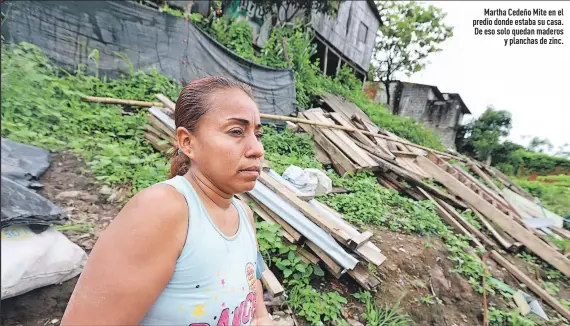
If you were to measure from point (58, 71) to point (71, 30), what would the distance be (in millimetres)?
683

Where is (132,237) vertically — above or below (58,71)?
below

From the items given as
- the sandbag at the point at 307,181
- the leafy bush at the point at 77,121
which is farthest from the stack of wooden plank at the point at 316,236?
the leafy bush at the point at 77,121

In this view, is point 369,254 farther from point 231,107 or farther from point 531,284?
point 531,284

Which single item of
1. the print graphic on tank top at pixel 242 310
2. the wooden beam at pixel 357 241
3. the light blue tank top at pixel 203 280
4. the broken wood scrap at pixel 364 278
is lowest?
the broken wood scrap at pixel 364 278

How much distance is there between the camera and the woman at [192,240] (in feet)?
2.77

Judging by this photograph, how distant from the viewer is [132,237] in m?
0.85

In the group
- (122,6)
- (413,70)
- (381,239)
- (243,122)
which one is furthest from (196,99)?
(413,70)

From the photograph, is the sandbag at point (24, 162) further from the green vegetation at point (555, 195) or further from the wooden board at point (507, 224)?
the green vegetation at point (555, 195)

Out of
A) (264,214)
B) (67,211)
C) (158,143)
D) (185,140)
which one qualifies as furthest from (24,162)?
(185,140)

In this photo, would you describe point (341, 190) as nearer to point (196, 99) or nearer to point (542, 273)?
point (542, 273)

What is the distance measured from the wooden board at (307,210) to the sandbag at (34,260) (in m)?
1.81

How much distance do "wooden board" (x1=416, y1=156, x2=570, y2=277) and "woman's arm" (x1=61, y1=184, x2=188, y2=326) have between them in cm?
642

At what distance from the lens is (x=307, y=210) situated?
3088mm

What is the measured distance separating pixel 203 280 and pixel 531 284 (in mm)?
5175
